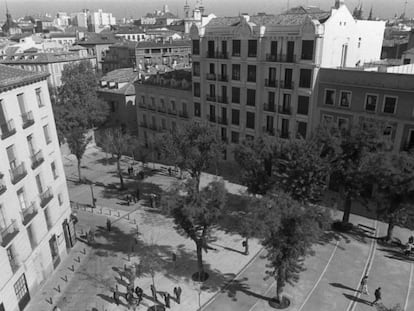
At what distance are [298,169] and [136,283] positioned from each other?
16.7 metres

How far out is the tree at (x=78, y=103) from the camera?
1877 inches

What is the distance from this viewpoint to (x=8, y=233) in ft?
77.2

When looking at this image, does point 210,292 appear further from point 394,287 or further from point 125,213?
point 125,213

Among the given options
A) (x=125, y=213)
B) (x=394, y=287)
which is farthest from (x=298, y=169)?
(x=125, y=213)

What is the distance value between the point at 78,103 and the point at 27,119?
3834cm

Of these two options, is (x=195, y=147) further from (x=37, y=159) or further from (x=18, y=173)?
(x=18, y=173)

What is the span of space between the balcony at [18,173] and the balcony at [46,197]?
3.22 meters

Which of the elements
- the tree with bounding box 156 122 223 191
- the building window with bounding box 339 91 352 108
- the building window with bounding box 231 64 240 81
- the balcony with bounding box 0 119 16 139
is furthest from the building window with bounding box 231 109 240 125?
the balcony with bounding box 0 119 16 139

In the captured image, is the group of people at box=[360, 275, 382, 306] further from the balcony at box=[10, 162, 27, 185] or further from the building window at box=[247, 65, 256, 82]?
the building window at box=[247, 65, 256, 82]

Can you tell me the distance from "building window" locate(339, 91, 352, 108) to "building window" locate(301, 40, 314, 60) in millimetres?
5648

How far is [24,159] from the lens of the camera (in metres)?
26.1

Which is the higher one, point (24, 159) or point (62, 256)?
point (24, 159)

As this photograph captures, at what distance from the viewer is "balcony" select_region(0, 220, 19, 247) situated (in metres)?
22.8

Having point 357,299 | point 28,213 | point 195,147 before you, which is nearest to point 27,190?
point 28,213
